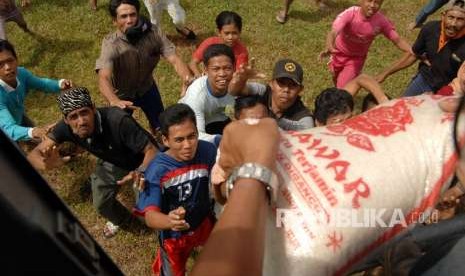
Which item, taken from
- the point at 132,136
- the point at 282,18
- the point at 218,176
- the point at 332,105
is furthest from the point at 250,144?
the point at 282,18

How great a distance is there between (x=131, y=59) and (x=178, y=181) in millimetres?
1939

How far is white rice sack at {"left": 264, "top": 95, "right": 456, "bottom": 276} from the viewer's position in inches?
52.9

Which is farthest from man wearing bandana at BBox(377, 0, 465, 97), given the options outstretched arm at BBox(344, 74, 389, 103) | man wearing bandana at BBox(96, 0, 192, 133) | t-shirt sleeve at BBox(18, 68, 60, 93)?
t-shirt sleeve at BBox(18, 68, 60, 93)

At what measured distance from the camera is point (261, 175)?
1294 millimetres

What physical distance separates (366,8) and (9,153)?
5.18 meters

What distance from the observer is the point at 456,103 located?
139 cm

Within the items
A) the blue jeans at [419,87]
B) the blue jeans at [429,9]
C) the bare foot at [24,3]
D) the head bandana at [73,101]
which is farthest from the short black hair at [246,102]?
the bare foot at [24,3]

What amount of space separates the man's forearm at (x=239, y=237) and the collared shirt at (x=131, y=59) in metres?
3.70

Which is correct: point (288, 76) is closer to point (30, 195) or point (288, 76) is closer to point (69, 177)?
point (69, 177)

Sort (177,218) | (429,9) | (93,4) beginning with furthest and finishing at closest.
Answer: (93,4), (429,9), (177,218)

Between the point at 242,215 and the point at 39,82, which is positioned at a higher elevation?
the point at 242,215

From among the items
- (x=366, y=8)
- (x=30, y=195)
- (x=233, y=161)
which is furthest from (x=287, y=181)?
(x=366, y=8)

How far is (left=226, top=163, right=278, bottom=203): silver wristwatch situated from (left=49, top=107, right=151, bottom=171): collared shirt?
269cm

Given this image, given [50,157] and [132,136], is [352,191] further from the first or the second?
[50,157]
